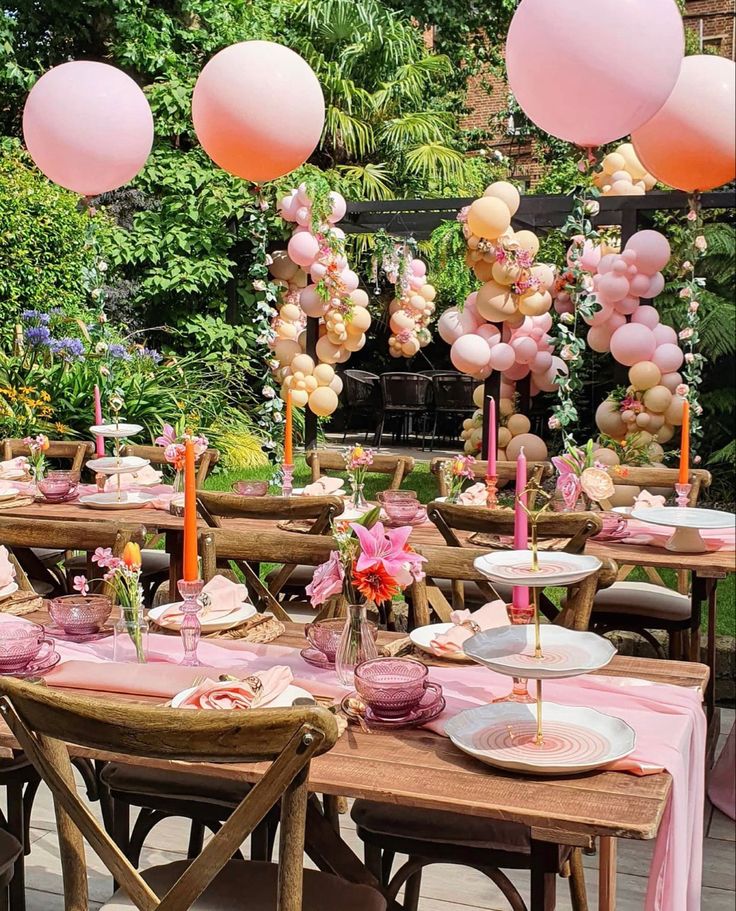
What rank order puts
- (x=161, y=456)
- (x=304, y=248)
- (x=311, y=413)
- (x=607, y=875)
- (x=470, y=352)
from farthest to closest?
1. (x=311, y=413)
2. (x=304, y=248)
3. (x=470, y=352)
4. (x=161, y=456)
5. (x=607, y=875)

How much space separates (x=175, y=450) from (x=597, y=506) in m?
1.41

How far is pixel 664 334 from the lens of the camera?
22.7 ft

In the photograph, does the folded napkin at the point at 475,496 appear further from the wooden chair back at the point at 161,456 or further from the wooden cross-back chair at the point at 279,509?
the wooden chair back at the point at 161,456

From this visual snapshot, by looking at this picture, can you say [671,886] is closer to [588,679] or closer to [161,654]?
[588,679]

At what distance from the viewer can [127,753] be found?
1.23 m

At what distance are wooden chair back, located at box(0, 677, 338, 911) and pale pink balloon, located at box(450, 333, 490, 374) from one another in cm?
632

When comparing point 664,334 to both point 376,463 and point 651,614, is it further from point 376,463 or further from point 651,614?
point 651,614

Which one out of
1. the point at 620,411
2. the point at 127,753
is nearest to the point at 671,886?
the point at 127,753

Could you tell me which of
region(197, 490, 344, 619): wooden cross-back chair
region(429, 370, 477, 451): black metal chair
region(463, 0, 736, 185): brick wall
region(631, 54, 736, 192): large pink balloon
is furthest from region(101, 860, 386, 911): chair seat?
region(463, 0, 736, 185): brick wall

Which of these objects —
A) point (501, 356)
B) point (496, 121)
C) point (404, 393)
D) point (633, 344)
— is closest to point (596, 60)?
point (633, 344)

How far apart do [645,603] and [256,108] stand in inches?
110

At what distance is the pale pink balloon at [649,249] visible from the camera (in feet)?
22.5

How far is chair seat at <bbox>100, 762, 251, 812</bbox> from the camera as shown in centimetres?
192

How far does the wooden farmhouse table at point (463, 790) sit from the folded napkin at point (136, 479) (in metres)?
2.55
